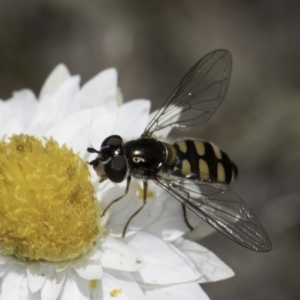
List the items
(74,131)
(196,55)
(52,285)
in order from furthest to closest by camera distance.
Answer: (196,55) → (74,131) → (52,285)

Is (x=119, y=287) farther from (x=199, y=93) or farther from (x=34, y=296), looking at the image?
(x=199, y=93)

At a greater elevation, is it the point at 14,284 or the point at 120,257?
the point at 120,257

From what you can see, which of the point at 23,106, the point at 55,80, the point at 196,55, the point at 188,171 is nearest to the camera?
the point at 188,171

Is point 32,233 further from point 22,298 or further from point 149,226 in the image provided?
point 149,226

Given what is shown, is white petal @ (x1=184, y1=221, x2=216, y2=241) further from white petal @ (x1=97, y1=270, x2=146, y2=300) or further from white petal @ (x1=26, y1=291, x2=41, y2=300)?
white petal @ (x1=26, y1=291, x2=41, y2=300)

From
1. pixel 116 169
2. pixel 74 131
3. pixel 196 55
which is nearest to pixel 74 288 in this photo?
pixel 116 169

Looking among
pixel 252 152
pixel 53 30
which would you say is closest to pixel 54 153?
pixel 252 152

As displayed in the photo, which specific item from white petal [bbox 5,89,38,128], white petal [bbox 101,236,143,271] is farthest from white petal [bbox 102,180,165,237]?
white petal [bbox 5,89,38,128]

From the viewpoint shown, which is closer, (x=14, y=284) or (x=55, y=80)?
(x=14, y=284)
